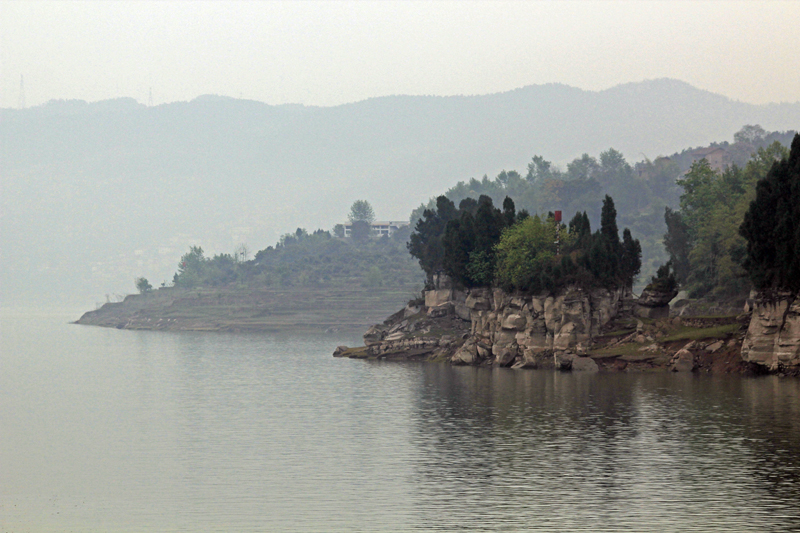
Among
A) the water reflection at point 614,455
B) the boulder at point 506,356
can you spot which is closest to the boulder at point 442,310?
the boulder at point 506,356

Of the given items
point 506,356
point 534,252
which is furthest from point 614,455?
point 534,252

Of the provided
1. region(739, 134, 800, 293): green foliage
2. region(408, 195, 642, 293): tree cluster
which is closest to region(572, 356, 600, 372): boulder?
region(408, 195, 642, 293): tree cluster

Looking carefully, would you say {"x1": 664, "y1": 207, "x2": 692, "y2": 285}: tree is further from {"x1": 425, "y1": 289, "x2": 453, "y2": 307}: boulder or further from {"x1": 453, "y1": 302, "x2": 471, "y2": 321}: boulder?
{"x1": 425, "y1": 289, "x2": 453, "y2": 307}: boulder

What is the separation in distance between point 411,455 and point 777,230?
150 feet

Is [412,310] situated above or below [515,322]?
above

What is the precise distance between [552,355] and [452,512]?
221 ft

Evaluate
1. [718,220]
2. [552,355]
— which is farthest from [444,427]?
[718,220]

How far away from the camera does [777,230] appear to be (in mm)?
83812

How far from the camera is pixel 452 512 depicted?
4156 centimetres

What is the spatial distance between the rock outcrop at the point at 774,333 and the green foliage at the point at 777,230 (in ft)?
4.15

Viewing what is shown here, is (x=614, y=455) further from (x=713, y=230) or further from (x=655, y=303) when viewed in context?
(x=713, y=230)

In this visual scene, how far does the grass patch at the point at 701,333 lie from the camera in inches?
3708

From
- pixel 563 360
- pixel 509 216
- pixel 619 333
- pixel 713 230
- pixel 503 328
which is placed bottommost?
pixel 563 360

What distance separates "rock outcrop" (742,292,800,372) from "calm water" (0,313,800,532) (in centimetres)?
273
